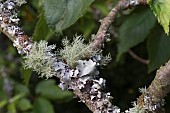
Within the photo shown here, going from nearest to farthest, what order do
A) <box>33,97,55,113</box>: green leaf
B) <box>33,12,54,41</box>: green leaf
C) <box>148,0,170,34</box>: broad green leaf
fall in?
<box>148,0,170,34</box>: broad green leaf < <box>33,12,54,41</box>: green leaf < <box>33,97,55,113</box>: green leaf

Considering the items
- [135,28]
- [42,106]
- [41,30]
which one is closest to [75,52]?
[41,30]

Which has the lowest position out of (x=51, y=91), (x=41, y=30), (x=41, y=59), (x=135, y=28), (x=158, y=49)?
(x=41, y=59)

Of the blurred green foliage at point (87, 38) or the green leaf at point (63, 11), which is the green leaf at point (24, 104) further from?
the green leaf at point (63, 11)

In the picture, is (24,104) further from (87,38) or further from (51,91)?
(87,38)

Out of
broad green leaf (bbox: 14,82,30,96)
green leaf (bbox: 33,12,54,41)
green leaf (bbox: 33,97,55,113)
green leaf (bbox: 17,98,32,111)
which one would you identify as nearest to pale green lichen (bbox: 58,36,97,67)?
green leaf (bbox: 33,12,54,41)

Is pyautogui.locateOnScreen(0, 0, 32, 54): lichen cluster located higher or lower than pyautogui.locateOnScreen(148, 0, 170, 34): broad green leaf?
higher

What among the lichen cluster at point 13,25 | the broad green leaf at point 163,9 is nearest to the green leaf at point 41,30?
the lichen cluster at point 13,25

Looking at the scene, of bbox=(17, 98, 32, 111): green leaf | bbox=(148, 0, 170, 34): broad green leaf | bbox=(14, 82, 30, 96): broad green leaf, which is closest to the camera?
bbox=(148, 0, 170, 34): broad green leaf

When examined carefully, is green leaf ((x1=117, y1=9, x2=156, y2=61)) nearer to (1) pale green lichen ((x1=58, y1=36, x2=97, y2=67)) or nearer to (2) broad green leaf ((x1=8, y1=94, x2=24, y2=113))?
(1) pale green lichen ((x1=58, y1=36, x2=97, y2=67))

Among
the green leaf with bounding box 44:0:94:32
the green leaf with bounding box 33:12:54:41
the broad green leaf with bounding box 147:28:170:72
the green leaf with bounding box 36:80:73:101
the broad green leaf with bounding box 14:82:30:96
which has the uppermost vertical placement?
the broad green leaf with bounding box 14:82:30:96
